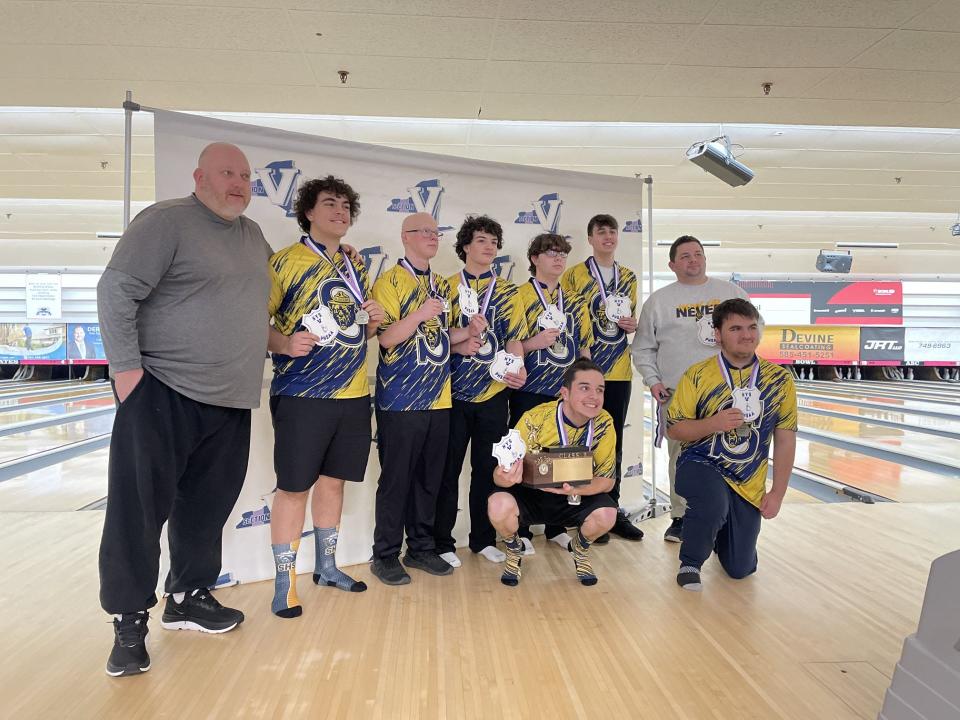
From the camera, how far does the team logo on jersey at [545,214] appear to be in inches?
133

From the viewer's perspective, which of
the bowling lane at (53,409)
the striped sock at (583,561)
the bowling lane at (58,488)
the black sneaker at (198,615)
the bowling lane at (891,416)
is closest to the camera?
the black sneaker at (198,615)

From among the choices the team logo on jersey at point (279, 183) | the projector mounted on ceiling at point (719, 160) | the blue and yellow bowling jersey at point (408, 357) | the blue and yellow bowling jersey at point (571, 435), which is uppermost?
the projector mounted on ceiling at point (719, 160)

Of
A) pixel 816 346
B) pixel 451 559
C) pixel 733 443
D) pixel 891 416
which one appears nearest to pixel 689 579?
pixel 733 443

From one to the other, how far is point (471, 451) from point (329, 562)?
2.46 ft

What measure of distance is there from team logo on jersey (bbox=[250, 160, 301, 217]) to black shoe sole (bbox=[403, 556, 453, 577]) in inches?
59.2

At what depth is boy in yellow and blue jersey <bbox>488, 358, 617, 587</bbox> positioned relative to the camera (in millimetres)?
2635

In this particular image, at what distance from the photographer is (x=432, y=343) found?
2.70 metres

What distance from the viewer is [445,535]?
2.94m

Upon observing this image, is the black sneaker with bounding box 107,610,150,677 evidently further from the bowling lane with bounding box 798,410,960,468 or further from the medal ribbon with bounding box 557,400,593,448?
the bowling lane with bounding box 798,410,960,468

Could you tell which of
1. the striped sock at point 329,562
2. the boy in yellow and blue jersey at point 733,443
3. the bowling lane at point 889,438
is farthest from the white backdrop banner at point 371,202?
the bowling lane at point 889,438

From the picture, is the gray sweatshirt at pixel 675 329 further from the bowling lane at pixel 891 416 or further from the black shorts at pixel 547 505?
the bowling lane at pixel 891 416

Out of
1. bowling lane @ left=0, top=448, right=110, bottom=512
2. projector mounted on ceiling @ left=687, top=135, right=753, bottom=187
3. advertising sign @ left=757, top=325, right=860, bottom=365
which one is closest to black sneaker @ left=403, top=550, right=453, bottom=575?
bowling lane @ left=0, top=448, right=110, bottom=512

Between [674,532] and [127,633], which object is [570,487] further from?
[127,633]

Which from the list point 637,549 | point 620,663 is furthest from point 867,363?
point 620,663
